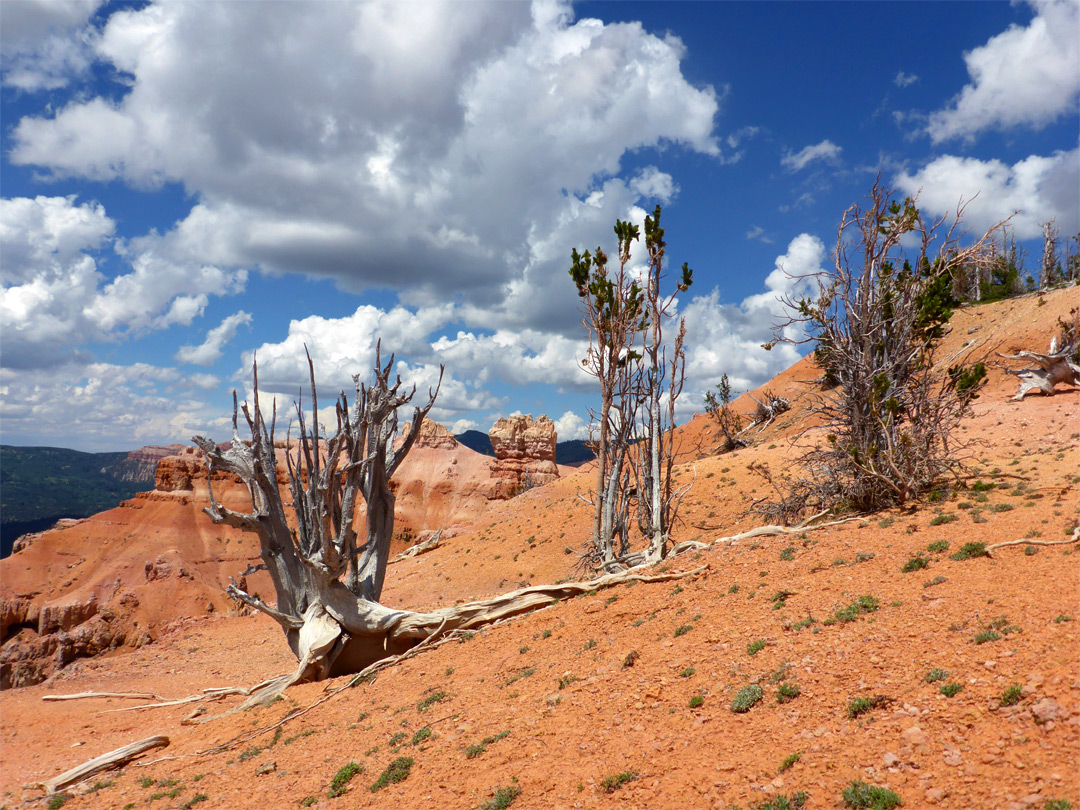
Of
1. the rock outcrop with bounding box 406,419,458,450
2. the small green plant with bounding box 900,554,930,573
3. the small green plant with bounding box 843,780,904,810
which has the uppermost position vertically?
the rock outcrop with bounding box 406,419,458,450

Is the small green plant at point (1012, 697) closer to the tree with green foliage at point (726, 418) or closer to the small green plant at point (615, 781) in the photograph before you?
the small green plant at point (615, 781)

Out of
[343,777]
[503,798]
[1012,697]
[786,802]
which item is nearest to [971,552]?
[1012,697]

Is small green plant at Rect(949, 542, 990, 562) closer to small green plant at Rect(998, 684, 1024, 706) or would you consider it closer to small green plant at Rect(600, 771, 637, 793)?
small green plant at Rect(998, 684, 1024, 706)

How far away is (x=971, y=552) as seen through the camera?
27.0 feet

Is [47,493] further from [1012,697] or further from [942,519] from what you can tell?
[1012,697]

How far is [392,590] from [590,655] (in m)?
18.7

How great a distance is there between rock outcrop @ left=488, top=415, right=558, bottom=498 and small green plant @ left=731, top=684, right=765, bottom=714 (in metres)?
46.6

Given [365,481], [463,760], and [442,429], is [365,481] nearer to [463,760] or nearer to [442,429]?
[463,760]

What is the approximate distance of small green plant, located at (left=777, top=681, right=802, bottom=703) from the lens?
5973mm

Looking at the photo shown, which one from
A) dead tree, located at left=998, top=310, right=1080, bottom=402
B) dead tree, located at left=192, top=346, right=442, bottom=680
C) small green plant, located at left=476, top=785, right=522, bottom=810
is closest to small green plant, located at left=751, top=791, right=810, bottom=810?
small green plant, located at left=476, top=785, right=522, bottom=810

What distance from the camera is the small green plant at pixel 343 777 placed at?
270 inches

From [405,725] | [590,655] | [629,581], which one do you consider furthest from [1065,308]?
[405,725]

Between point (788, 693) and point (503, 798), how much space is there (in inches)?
115

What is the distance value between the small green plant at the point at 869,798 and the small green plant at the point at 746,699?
1.46 m
